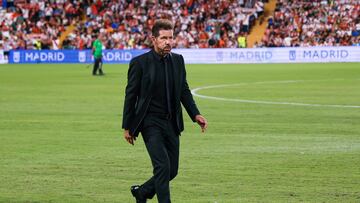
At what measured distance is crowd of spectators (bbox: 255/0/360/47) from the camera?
55.6 metres

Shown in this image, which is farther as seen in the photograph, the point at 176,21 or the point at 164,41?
the point at 176,21

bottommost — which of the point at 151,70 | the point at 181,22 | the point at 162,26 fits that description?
the point at 181,22

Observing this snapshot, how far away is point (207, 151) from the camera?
583 inches

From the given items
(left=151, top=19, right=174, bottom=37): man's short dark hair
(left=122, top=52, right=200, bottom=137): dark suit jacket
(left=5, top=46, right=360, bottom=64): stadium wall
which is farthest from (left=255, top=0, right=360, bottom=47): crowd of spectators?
(left=151, top=19, right=174, bottom=37): man's short dark hair

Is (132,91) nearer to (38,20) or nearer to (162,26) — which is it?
(162,26)

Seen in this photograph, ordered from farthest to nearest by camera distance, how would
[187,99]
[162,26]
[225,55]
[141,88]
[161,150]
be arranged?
1. [225,55]
2. [187,99]
3. [141,88]
4. [161,150]
5. [162,26]

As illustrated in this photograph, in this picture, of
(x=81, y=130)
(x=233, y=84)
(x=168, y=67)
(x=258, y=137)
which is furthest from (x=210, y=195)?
(x=233, y=84)

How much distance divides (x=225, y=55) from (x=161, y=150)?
48658mm

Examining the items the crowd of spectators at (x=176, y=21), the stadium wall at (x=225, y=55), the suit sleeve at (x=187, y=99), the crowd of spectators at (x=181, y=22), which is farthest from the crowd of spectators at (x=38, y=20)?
the suit sleeve at (x=187, y=99)

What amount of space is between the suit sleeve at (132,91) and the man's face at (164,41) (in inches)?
11.5

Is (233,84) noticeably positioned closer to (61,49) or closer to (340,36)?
(340,36)

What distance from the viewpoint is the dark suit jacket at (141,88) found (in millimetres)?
8812

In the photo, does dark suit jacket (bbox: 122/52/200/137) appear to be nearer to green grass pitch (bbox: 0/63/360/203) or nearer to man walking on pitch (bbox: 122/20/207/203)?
man walking on pitch (bbox: 122/20/207/203)

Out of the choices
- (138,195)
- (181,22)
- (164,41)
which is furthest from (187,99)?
(181,22)
